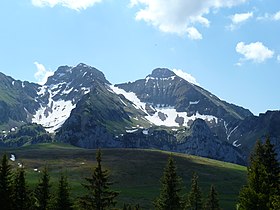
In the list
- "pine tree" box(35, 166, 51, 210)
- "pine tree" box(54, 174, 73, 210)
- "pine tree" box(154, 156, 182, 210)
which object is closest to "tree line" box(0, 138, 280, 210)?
"pine tree" box(154, 156, 182, 210)

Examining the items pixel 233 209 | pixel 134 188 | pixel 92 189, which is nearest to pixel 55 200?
pixel 92 189

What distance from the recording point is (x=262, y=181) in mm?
31984

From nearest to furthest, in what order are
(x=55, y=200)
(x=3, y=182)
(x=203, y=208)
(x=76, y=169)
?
(x=3, y=182) → (x=55, y=200) → (x=203, y=208) → (x=76, y=169)

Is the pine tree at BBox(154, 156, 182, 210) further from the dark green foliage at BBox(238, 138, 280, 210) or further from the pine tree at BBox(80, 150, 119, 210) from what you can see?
the pine tree at BBox(80, 150, 119, 210)

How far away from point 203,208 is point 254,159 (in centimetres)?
3299

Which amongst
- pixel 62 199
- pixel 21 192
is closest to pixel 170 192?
pixel 62 199

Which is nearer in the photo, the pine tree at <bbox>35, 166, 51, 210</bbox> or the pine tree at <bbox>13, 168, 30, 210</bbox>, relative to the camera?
the pine tree at <bbox>13, 168, 30, 210</bbox>

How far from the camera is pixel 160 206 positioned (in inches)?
1620

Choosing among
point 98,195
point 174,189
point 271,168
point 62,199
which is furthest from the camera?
point 62,199

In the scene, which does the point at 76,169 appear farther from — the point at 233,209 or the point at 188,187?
the point at 233,209

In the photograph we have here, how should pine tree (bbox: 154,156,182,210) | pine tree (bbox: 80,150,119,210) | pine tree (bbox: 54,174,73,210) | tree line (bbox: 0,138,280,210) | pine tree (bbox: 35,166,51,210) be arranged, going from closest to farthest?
tree line (bbox: 0,138,280,210) < pine tree (bbox: 80,150,119,210) < pine tree (bbox: 154,156,182,210) < pine tree (bbox: 54,174,73,210) < pine tree (bbox: 35,166,51,210)

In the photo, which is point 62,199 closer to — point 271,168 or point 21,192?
point 21,192

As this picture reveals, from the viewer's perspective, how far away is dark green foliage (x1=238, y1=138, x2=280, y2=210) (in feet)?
102

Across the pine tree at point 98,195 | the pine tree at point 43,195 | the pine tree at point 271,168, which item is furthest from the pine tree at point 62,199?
the pine tree at point 271,168
